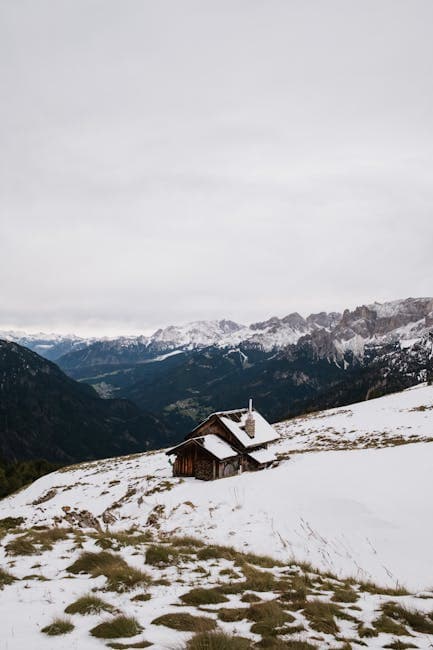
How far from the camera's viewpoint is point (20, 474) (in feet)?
279

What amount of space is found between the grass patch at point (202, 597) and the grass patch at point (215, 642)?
8.56 ft

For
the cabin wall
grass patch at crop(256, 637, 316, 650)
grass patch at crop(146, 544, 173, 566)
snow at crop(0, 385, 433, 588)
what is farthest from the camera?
the cabin wall

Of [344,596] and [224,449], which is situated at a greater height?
[344,596]

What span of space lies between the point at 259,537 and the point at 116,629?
37.9ft

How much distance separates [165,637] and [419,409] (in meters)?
56.7

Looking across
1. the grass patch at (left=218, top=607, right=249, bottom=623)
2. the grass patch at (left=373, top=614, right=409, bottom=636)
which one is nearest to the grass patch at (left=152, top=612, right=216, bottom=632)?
the grass patch at (left=218, top=607, right=249, bottom=623)

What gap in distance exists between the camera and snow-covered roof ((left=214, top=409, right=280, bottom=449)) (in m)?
40.8

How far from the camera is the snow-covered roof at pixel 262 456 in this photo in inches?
1522

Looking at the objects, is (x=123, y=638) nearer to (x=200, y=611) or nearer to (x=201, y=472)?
(x=200, y=611)

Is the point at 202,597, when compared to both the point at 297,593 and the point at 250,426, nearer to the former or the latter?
the point at 297,593

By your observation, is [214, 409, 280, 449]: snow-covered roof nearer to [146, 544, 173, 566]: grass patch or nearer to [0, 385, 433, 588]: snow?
[0, 385, 433, 588]: snow

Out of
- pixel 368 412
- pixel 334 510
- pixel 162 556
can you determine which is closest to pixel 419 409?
pixel 368 412

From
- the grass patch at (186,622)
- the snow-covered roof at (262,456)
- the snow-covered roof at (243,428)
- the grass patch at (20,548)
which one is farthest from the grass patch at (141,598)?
the snow-covered roof at (243,428)

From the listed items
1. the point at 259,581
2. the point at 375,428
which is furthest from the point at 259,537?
the point at 375,428
